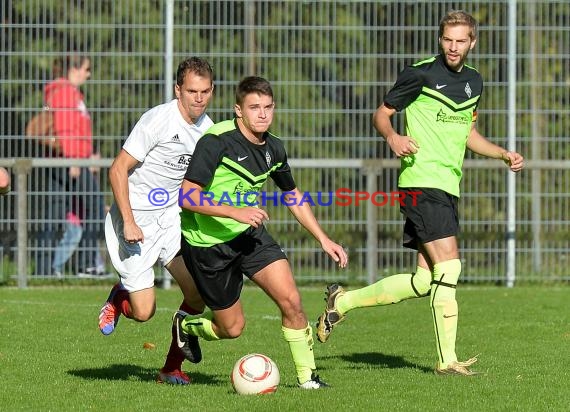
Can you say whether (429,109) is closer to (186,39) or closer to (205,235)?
(205,235)

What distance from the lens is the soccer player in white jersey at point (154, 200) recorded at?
8.61m

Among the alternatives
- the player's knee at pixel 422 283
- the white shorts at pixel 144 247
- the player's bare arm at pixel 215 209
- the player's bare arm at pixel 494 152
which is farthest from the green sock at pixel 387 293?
the player's bare arm at pixel 215 209

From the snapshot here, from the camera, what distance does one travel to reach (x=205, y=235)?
8227mm

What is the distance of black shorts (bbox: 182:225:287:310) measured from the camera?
8.19 meters

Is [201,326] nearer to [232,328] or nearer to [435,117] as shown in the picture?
[232,328]

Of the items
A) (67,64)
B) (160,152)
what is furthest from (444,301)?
(67,64)

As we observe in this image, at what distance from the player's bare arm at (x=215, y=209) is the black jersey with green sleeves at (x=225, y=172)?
72 mm

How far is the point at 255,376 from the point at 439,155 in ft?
6.84

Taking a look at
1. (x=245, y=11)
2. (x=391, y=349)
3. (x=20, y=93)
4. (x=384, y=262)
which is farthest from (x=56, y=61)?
(x=391, y=349)

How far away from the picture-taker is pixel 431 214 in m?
Result: 8.92

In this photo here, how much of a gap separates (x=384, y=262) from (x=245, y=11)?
324cm

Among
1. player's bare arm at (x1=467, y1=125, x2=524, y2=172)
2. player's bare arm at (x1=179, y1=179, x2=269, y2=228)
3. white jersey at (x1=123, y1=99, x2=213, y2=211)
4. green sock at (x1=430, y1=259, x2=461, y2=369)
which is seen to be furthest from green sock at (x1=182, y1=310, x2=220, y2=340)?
player's bare arm at (x1=467, y1=125, x2=524, y2=172)

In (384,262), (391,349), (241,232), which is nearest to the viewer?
(241,232)

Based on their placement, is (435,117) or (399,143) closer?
(399,143)
